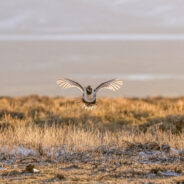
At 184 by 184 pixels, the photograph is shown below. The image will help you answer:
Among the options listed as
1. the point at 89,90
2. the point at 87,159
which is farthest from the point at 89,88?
the point at 87,159

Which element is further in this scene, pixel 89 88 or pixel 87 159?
pixel 87 159

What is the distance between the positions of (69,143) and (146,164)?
2694mm

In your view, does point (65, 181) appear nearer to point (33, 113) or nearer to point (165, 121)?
point (165, 121)

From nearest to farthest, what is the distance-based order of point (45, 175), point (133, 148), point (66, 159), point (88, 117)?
1. point (45, 175)
2. point (66, 159)
3. point (133, 148)
4. point (88, 117)

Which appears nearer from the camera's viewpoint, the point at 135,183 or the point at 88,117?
the point at 135,183

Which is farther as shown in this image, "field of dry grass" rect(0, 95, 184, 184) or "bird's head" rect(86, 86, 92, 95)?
"field of dry grass" rect(0, 95, 184, 184)

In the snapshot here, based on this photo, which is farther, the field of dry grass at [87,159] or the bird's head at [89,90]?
the field of dry grass at [87,159]

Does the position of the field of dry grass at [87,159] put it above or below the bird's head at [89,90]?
below

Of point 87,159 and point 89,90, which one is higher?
point 89,90

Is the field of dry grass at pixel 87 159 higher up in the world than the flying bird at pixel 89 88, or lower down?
lower down

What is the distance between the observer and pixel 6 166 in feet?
32.5

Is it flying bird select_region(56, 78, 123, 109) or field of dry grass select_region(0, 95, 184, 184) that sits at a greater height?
flying bird select_region(56, 78, 123, 109)

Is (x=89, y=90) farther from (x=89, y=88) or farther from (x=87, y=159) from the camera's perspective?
(x=87, y=159)

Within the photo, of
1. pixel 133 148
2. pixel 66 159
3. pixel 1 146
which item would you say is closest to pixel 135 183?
pixel 66 159
